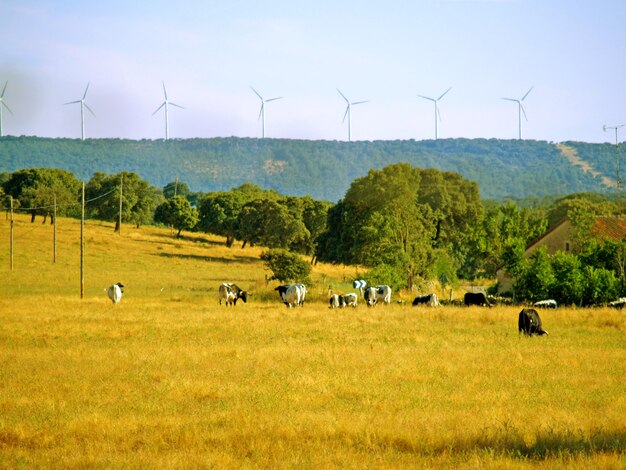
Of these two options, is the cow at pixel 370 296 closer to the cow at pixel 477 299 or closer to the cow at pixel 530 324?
the cow at pixel 477 299

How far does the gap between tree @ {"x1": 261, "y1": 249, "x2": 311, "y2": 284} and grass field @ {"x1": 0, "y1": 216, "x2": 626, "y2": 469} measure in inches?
814

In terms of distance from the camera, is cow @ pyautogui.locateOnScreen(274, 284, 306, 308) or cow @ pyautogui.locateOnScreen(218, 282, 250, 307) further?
cow @ pyautogui.locateOnScreen(218, 282, 250, 307)

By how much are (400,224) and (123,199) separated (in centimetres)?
5629

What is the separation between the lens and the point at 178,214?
353ft

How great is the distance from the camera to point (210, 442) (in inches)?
475

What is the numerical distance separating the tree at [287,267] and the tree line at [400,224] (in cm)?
35

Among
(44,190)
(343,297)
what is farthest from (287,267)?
(44,190)

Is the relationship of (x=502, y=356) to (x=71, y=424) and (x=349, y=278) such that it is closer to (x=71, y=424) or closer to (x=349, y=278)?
(x=71, y=424)

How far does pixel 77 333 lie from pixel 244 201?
8528 cm

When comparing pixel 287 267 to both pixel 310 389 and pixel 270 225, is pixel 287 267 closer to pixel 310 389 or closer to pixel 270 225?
pixel 310 389

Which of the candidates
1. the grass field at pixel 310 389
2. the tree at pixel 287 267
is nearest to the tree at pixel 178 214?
Result: the tree at pixel 287 267

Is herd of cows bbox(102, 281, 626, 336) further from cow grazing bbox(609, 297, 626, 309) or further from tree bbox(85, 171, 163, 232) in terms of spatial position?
tree bbox(85, 171, 163, 232)

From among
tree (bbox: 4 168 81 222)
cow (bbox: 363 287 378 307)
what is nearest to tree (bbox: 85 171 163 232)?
tree (bbox: 4 168 81 222)

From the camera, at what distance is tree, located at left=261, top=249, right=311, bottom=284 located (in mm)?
56250
